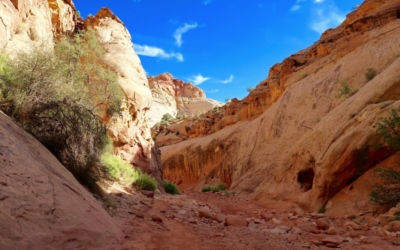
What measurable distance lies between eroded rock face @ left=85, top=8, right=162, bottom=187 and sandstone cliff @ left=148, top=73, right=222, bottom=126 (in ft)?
147

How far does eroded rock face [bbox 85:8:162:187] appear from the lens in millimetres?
12865

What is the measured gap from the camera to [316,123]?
1395 centimetres

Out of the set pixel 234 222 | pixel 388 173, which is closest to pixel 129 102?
pixel 234 222

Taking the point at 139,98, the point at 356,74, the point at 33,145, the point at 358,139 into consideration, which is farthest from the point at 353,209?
the point at 139,98

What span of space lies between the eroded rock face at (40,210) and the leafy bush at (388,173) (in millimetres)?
6214

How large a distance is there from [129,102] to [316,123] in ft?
30.7

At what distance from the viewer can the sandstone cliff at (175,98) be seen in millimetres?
70625

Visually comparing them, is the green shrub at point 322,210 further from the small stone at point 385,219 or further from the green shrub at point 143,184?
the green shrub at point 143,184

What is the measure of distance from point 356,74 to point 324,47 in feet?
21.2

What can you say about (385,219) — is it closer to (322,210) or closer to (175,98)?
(322,210)

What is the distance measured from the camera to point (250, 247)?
4.23 meters

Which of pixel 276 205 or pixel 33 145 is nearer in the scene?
pixel 33 145

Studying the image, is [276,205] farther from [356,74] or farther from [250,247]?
[356,74]


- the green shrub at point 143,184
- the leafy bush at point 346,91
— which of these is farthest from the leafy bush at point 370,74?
the green shrub at point 143,184
